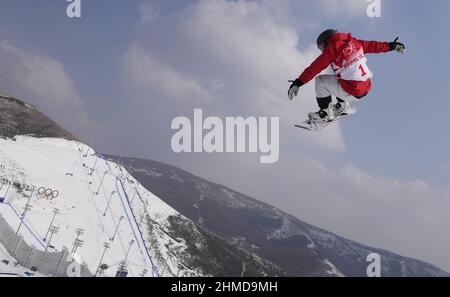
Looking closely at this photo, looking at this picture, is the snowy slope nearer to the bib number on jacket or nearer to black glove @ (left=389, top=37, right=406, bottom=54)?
the bib number on jacket

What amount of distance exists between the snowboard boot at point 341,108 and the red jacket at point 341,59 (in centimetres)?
120

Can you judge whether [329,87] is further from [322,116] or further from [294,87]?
[294,87]

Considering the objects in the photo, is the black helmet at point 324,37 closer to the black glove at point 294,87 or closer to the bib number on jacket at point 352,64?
the bib number on jacket at point 352,64

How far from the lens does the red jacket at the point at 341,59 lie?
11.6 meters

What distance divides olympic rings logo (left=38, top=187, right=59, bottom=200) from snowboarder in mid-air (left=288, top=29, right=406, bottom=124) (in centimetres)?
7499

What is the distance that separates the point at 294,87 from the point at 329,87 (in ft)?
7.31

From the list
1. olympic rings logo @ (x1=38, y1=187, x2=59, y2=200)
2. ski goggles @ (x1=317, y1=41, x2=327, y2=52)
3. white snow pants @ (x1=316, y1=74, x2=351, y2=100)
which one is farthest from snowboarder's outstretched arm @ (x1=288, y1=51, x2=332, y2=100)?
olympic rings logo @ (x1=38, y1=187, x2=59, y2=200)

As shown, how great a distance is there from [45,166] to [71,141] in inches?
1257

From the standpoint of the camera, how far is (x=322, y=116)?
14562 millimetres

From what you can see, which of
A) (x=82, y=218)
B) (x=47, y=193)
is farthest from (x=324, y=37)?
(x=47, y=193)

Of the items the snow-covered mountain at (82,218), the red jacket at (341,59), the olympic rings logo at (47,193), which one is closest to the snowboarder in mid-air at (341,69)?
the red jacket at (341,59)
